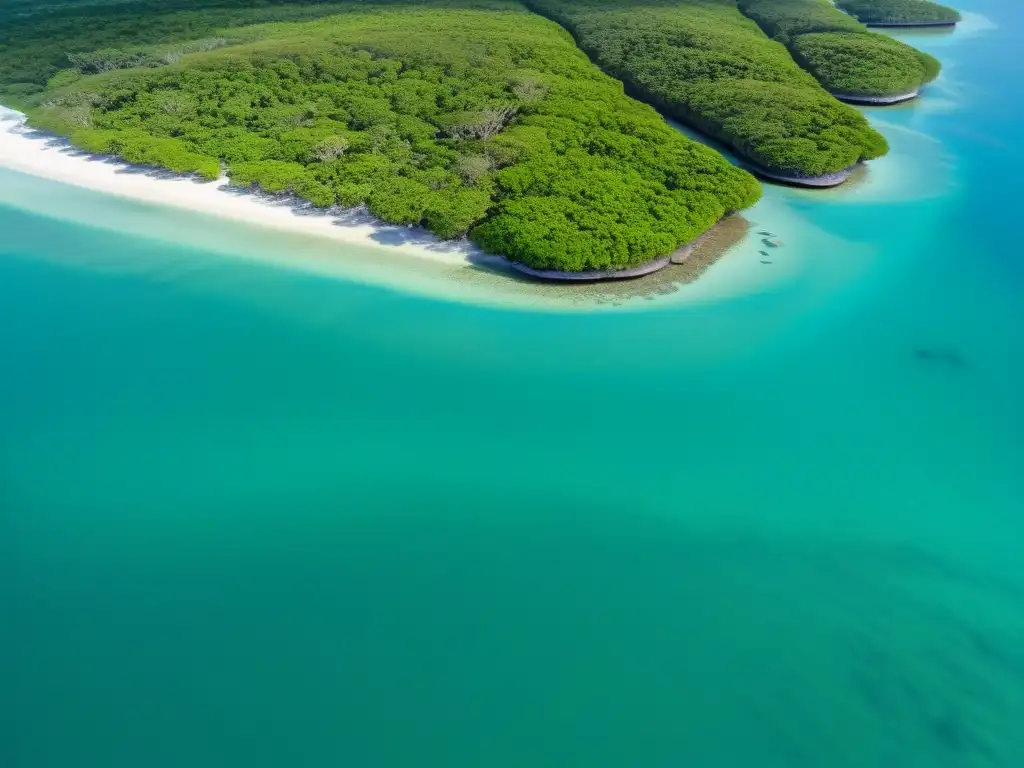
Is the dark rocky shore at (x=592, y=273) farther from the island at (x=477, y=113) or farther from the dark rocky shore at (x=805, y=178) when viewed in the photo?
the dark rocky shore at (x=805, y=178)

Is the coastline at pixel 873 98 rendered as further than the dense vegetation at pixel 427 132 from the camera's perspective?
Yes

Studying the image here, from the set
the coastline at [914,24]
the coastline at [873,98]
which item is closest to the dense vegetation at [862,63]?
the coastline at [873,98]

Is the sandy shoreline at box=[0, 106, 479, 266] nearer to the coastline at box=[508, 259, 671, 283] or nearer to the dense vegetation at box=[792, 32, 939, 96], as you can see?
the coastline at box=[508, 259, 671, 283]

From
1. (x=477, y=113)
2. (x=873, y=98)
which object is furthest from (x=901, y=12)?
(x=477, y=113)

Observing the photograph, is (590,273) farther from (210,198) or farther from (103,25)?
(103,25)

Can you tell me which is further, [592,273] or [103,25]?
[103,25]

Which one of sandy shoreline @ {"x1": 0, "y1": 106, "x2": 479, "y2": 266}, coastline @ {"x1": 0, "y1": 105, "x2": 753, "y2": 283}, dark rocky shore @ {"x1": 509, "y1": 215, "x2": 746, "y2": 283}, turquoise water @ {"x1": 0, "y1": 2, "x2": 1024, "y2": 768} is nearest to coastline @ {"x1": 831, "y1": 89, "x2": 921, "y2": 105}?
turquoise water @ {"x1": 0, "y1": 2, "x2": 1024, "y2": 768}

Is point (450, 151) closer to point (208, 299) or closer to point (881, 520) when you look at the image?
point (208, 299)
